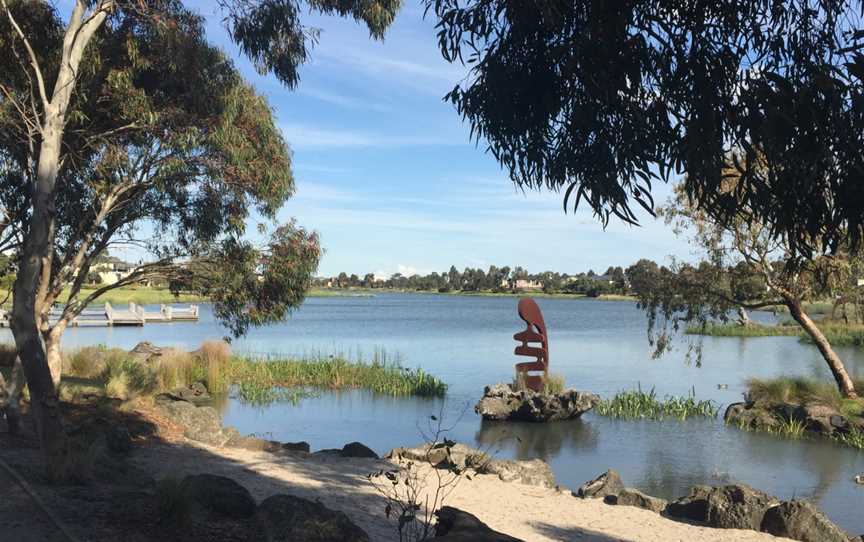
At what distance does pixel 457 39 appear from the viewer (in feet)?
16.4

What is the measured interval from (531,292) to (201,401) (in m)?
111

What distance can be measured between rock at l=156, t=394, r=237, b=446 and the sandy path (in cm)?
54

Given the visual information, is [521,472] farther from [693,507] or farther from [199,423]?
[199,423]

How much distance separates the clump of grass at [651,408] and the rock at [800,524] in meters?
9.22

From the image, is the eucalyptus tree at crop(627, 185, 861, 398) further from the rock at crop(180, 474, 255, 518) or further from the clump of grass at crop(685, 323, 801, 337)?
the clump of grass at crop(685, 323, 801, 337)

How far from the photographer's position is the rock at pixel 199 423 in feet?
35.9

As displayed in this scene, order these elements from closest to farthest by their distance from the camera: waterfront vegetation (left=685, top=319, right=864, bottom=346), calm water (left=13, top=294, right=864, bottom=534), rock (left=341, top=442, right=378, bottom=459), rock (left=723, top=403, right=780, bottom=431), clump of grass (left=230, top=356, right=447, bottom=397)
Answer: rock (left=341, top=442, right=378, bottom=459) < calm water (left=13, top=294, right=864, bottom=534) < rock (left=723, top=403, right=780, bottom=431) < clump of grass (left=230, top=356, right=447, bottom=397) < waterfront vegetation (left=685, top=319, right=864, bottom=346)

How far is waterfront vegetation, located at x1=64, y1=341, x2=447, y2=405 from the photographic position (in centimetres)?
1836

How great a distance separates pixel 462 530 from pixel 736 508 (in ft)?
16.1

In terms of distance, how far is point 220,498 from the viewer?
18.3 feet

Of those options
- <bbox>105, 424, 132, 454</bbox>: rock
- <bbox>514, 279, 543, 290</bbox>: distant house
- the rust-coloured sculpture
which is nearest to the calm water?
the rust-coloured sculpture

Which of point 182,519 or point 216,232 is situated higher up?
point 216,232

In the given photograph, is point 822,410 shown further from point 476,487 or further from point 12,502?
point 12,502

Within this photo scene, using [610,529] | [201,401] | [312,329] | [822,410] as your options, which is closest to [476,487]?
[610,529]
